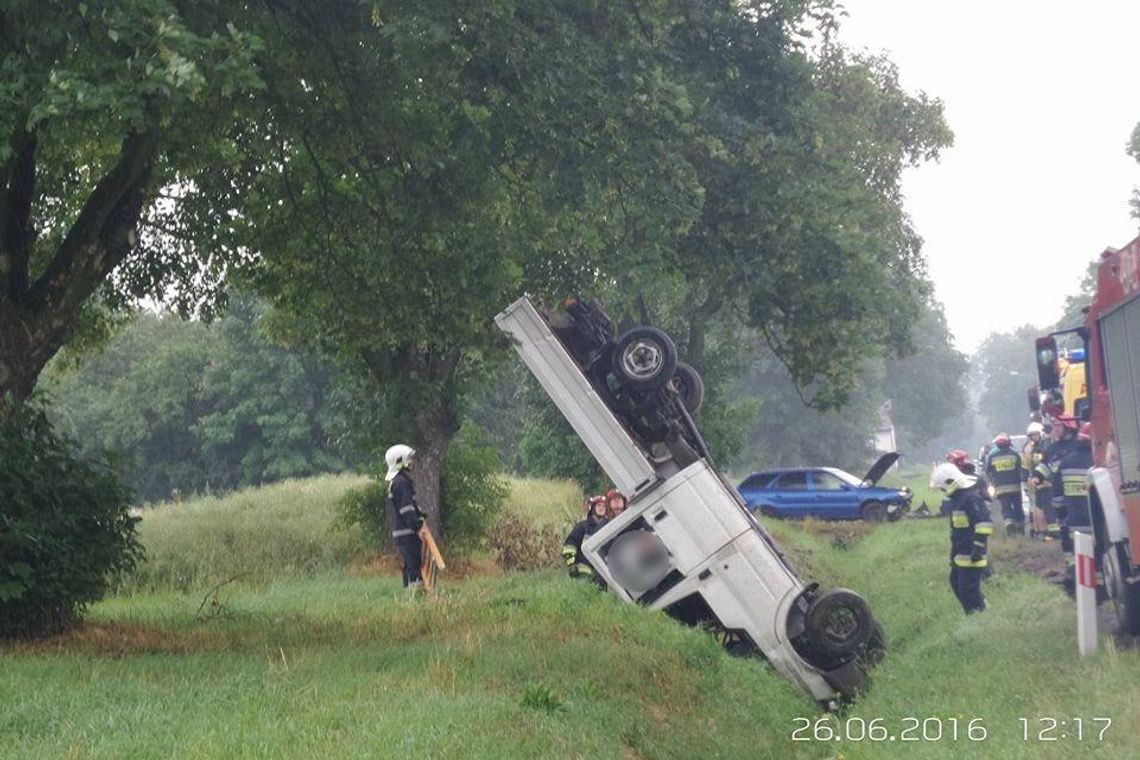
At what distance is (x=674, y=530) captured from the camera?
11953mm

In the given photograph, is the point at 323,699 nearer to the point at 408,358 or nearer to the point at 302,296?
the point at 302,296

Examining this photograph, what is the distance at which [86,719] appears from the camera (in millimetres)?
7645

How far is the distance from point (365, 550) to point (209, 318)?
479 centimetres

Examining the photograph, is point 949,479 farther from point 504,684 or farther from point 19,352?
point 19,352

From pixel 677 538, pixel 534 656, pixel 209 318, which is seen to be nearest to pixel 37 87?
pixel 534 656

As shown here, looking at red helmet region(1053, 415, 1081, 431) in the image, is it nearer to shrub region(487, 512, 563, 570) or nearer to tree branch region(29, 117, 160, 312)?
shrub region(487, 512, 563, 570)

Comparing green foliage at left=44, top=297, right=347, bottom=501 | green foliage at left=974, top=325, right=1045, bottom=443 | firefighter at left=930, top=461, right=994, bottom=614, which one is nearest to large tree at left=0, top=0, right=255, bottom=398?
firefighter at left=930, top=461, right=994, bottom=614

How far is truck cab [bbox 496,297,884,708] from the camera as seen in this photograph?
1180 cm

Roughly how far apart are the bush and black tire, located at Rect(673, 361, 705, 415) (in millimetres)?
5302

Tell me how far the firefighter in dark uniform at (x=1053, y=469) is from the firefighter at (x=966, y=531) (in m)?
4.31

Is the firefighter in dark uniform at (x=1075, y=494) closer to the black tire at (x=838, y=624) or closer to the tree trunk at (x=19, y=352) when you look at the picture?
the black tire at (x=838, y=624)

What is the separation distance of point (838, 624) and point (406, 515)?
445 centimetres

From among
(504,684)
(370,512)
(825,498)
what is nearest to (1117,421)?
(504,684)

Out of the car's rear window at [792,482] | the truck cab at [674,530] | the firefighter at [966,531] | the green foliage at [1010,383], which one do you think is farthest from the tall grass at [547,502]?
the green foliage at [1010,383]
